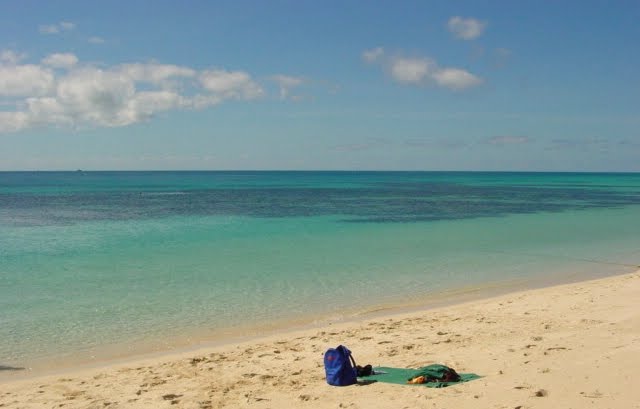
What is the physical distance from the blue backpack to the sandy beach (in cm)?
13

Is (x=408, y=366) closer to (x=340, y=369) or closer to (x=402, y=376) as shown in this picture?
(x=402, y=376)

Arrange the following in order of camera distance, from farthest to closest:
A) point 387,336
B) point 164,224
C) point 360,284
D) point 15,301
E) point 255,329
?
point 164,224, point 360,284, point 15,301, point 255,329, point 387,336

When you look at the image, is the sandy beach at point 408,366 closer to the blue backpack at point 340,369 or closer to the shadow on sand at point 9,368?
the blue backpack at point 340,369

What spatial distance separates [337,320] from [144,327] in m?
3.98

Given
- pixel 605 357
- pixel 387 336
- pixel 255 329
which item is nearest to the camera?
pixel 605 357

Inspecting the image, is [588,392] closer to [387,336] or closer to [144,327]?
[387,336]

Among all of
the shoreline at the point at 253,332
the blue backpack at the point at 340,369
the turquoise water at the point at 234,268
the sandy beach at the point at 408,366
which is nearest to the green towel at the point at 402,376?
the sandy beach at the point at 408,366

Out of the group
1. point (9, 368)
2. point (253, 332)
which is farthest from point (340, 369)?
point (9, 368)

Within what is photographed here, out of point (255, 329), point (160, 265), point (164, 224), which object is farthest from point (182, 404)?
point (164, 224)

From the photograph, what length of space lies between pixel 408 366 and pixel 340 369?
4.28 ft

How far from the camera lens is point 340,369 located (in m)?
7.20

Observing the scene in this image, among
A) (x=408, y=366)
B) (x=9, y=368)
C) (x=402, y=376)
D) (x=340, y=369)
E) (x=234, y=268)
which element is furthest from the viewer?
(x=234, y=268)

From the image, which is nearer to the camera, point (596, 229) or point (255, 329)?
point (255, 329)

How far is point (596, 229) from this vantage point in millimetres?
29250
